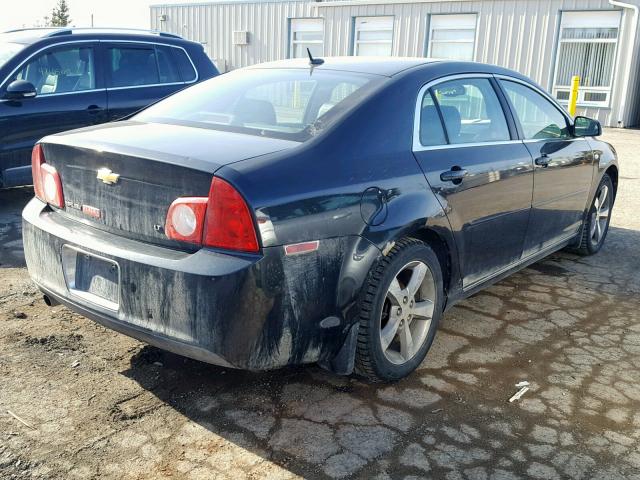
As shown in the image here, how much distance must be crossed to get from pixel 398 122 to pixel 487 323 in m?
1.58

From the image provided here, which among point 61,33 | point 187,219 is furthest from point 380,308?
point 61,33

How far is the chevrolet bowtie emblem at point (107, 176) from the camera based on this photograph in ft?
9.21

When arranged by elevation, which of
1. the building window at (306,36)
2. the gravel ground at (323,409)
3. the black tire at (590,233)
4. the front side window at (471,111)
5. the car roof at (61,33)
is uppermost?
the building window at (306,36)

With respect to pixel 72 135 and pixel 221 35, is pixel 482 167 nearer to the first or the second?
pixel 72 135

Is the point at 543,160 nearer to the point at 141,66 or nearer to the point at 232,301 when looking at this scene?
the point at 232,301

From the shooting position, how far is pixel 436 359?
358cm

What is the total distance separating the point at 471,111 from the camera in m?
3.80

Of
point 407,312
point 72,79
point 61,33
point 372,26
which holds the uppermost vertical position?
point 372,26

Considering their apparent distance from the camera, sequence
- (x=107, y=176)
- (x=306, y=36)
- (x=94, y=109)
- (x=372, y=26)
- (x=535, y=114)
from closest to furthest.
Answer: (x=107, y=176) < (x=535, y=114) < (x=94, y=109) < (x=372, y=26) < (x=306, y=36)

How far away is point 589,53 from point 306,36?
32.0ft

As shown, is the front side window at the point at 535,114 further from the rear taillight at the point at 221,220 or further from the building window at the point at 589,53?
the building window at the point at 589,53

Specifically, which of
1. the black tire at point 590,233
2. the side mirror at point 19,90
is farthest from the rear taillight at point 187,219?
the side mirror at point 19,90

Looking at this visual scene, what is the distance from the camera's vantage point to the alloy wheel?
317 centimetres

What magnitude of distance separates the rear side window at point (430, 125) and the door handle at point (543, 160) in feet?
3.36
